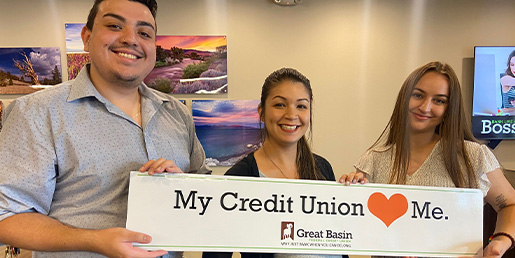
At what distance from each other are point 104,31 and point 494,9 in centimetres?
348

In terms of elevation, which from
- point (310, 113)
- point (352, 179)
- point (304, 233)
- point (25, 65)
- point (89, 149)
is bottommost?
point (304, 233)

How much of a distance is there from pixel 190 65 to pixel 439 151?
2.13 m

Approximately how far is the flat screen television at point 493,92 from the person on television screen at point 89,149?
297cm

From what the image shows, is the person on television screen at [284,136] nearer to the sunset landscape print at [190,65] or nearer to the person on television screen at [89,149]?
the person on television screen at [89,149]

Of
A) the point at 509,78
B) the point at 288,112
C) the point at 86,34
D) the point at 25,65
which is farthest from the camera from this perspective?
the point at 509,78

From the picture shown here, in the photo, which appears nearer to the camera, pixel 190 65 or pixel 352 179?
pixel 352 179

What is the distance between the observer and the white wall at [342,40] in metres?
2.68

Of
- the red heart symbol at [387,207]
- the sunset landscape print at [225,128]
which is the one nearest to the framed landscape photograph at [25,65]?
the sunset landscape print at [225,128]

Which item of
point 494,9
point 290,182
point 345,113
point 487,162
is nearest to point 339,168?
point 345,113

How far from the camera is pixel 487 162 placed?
1.25 metres

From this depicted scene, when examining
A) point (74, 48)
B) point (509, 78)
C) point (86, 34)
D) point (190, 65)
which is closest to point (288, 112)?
point (86, 34)

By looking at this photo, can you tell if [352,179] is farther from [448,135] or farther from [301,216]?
[448,135]

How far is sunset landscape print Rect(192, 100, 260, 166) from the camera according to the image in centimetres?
272

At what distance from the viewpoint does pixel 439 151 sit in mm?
1329
